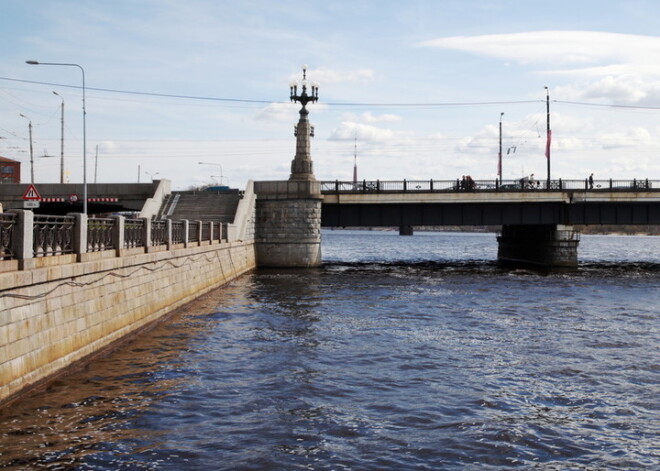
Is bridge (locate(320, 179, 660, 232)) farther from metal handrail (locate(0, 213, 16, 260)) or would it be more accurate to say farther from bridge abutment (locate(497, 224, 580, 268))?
metal handrail (locate(0, 213, 16, 260))

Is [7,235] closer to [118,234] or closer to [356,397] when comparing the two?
[118,234]

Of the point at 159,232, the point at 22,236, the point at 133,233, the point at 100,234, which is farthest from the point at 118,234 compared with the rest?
the point at 22,236

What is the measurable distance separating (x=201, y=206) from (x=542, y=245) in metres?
26.6

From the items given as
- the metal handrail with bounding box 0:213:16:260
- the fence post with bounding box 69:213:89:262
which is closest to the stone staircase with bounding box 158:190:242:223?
the fence post with bounding box 69:213:89:262

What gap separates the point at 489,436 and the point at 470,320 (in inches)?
505

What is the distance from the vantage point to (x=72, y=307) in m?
14.8

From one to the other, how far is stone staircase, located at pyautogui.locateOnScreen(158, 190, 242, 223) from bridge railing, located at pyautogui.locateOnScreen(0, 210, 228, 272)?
42.6ft

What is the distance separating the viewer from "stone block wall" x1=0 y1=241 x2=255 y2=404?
11891 mm

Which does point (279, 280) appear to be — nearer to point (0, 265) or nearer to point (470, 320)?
point (470, 320)

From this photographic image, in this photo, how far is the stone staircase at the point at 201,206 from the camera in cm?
4247

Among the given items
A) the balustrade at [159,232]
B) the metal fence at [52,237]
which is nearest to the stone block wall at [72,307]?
the metal fence at [52,237]

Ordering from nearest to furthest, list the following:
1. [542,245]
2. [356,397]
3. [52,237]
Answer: [356,397]
[52,237]
[542,245]

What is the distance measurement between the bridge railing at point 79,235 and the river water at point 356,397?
267 centimetres

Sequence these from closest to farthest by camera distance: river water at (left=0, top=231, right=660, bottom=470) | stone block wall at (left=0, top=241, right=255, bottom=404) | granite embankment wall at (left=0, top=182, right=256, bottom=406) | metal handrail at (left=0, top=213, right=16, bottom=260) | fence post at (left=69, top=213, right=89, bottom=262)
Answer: river water at (left=0, top=231, right=660, bottom=470) → stone block wall at (left=0, top=241, right=255, bottom=404) → granite embankment wall at (left=0, top=182, right=256, bottom=406) → metal handrail at (left=0, top=213, right=16, bottom=260) → fence post at (left=69, top=213, right=89, bottom=262)
